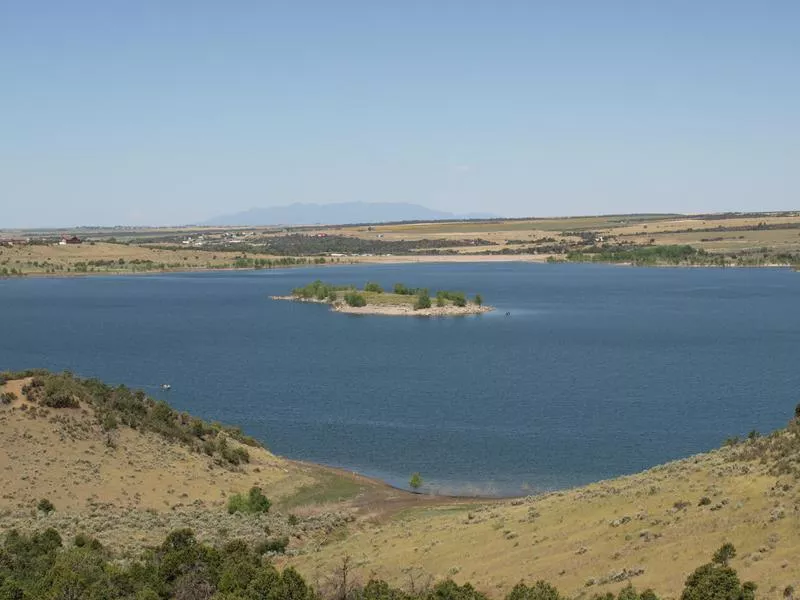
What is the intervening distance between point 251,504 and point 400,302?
94266 millimetres

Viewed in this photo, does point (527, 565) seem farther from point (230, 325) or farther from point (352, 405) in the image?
point (230, 325)

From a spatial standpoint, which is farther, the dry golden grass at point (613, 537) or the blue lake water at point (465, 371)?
the blue lake water at point (465, 371)

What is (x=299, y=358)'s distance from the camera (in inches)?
3290

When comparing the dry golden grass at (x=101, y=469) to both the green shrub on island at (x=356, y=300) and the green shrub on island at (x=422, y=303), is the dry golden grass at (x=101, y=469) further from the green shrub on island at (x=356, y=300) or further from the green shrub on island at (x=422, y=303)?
the green shrub on island at (x=356, y=300)

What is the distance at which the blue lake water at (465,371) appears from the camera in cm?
4878

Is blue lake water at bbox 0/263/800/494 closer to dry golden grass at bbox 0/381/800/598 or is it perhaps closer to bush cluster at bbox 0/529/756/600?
dry golden grass at bbox 0/381/800/598

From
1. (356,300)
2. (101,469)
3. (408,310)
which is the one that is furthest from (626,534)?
(356,300)

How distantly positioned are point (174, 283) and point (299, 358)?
104 metres

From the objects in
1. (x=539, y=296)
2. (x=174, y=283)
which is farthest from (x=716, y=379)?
(x=174, y=283)

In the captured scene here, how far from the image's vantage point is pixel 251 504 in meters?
35.1

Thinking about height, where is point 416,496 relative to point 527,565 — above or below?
below

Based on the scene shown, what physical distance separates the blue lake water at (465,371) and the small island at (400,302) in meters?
4.36

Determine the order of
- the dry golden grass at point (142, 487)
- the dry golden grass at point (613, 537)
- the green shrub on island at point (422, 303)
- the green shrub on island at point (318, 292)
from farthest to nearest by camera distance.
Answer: the green shrub on island at point (318, 292), the green shrub on island at point (422, 303), the dry golden grass at point (142, 487), the dry golden grass at point (613, 537)

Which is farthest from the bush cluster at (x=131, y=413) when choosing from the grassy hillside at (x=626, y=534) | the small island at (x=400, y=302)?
the small island at (x=400, y=302)
